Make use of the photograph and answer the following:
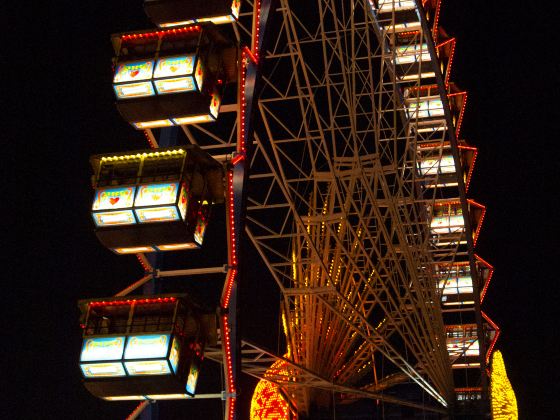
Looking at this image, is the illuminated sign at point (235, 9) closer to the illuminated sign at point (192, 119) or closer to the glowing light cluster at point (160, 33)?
the glowing light cluster at point (160, 33)

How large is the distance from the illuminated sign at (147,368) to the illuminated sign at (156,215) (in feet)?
10.3

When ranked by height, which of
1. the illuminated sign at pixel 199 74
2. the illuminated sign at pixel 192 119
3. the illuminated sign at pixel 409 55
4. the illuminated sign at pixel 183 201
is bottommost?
the illuminated sign at pixel 183 201

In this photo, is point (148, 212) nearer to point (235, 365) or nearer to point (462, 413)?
point (235, 365)

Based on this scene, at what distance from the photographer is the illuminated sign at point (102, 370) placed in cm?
1969

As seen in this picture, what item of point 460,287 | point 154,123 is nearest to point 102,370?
point 154,123

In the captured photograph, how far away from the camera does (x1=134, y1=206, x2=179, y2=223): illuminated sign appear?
67.4 feet

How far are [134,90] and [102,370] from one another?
655 cm

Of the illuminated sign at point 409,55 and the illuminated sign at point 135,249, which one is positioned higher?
the illuminated sign at point 409,55

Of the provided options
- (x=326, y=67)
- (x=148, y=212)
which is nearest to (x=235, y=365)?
(x=148, y=212)

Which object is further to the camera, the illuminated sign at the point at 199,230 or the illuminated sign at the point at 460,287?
the illuminated sign at the point at 460,287

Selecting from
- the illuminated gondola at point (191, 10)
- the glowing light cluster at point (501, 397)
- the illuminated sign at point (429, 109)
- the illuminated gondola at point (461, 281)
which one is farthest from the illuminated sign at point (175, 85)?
the illuminated gondola at point (461, 281)

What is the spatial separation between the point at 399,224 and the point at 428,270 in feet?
10.1

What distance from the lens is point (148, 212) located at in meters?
20.7

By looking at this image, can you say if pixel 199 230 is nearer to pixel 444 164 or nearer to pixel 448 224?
pixel 444 164
